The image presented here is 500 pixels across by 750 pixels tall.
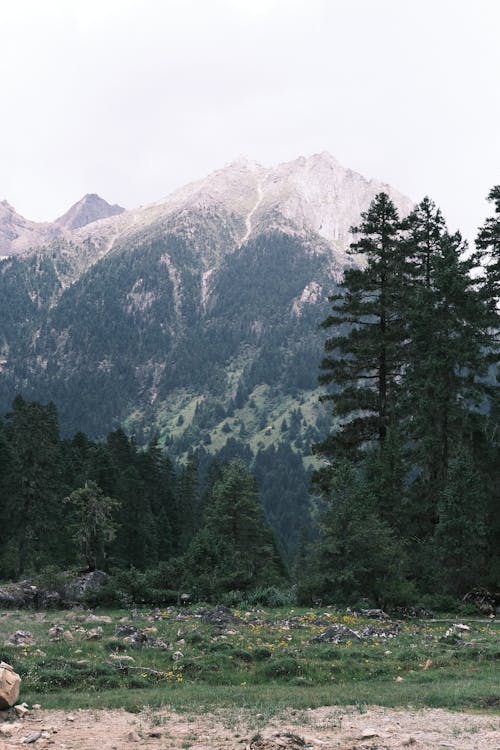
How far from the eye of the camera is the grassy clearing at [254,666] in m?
12.4

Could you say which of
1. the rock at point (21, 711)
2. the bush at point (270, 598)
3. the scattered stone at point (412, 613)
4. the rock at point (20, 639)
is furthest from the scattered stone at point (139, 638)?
the scattered stone at point (412, 613)

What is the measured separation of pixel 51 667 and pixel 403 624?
42.3 feet

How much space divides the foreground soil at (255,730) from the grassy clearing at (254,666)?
62 centimetres

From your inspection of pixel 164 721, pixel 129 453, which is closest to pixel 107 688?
pixel 164 721

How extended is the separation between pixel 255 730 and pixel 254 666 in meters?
5.18

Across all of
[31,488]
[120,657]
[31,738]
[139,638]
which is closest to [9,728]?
[31,738]

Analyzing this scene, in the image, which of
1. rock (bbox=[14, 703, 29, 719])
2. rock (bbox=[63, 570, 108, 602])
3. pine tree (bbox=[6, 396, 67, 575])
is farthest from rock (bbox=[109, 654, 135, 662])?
pine tree (bbox=[6, 396, 67, 575])

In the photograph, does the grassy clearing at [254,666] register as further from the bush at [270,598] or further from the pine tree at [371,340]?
the pine tree at [371,340]

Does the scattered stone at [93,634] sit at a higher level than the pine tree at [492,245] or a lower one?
lower

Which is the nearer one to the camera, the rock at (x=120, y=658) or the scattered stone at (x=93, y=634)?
the rock at (x=120, y=658)

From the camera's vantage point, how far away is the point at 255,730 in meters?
10.4

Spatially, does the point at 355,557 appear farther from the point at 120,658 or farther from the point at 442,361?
the point at 120,658

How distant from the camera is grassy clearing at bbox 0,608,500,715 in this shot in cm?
1239

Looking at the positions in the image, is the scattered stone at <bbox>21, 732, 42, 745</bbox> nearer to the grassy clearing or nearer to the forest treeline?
the grassy clearing
